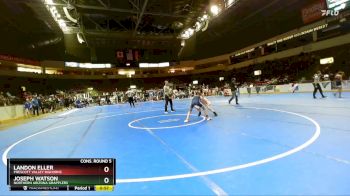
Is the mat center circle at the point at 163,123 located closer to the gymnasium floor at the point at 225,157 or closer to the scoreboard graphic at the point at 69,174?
the gymnasium floor at the point at 225,157

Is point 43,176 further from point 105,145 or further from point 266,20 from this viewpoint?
point 266,20

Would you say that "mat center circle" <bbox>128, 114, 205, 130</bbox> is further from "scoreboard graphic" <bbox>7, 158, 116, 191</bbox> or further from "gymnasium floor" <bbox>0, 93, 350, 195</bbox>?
"scoreboard graphic" <bbox>7, 158, 116, 191</bbox>

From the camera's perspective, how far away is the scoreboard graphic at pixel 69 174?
2760mm

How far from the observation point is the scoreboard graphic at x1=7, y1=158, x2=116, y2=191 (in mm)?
2760

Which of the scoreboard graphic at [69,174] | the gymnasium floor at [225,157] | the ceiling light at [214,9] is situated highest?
the ceiling light at [214,9]

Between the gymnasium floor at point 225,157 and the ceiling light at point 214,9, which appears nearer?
the gymnasium floor at point 225,157

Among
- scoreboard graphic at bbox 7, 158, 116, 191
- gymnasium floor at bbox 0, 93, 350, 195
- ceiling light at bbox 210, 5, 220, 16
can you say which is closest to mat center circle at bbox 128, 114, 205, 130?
gymnasium floor at bbox 0, 93, 350, 195

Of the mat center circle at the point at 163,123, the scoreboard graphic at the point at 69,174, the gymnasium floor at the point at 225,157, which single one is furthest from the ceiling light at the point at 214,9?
the scoreboard graphic at the point at 69,174

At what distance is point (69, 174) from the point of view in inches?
109

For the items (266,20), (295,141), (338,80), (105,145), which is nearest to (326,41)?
(266,20)

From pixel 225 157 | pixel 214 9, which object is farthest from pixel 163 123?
pixel 214 9

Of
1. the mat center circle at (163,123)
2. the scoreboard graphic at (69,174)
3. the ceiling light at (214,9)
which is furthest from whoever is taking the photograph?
the ceiling light at (214,9)

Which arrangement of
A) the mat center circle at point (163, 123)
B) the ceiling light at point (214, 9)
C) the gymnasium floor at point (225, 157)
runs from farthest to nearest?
the ceiling light at point (214, 9) → the mat center circle at point (163, 123) → the gymnasium floor at point (225, 157)

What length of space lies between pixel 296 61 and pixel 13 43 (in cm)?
3855
